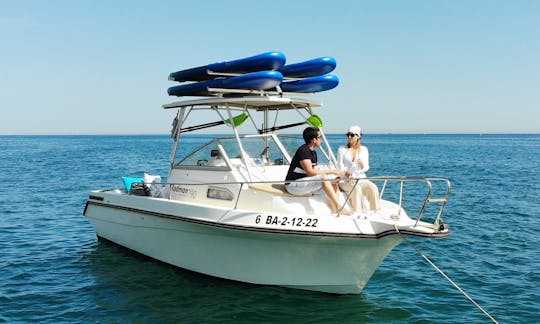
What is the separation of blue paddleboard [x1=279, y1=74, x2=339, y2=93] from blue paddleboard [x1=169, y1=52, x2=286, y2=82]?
3.41 feet

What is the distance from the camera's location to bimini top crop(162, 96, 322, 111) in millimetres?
7598

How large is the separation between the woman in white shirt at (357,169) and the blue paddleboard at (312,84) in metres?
1.74

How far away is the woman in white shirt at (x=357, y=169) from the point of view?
687 cm

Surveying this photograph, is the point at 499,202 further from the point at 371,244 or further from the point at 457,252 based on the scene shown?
the point at 371,244

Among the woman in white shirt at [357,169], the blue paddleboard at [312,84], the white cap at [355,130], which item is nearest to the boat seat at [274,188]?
the woman in white shirt at [357,169]

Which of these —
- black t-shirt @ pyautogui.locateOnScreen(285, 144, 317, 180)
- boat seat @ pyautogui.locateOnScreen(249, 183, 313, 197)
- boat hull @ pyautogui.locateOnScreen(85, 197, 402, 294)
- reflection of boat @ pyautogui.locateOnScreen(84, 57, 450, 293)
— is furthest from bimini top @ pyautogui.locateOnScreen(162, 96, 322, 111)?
boat hull @ pyautogui.locateOnScreen(85, 197, 402, 294)

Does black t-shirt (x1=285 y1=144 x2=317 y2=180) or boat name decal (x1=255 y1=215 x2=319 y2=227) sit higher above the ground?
black t-shirt (x1=285 y1=144 x2=317 y2=180)

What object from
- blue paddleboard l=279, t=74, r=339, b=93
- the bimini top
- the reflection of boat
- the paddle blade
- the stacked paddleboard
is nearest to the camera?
the reflection of boat

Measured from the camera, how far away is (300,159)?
276 inches

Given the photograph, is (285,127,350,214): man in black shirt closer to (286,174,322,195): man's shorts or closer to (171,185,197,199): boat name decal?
(286,174,322,195): man's shorts

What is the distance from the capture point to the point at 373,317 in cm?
672

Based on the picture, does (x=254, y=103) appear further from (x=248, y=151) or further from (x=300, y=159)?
(x=300, y=159)

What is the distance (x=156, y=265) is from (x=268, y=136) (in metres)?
3.34

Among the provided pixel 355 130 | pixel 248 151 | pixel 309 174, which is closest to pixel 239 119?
pixel 248 151
